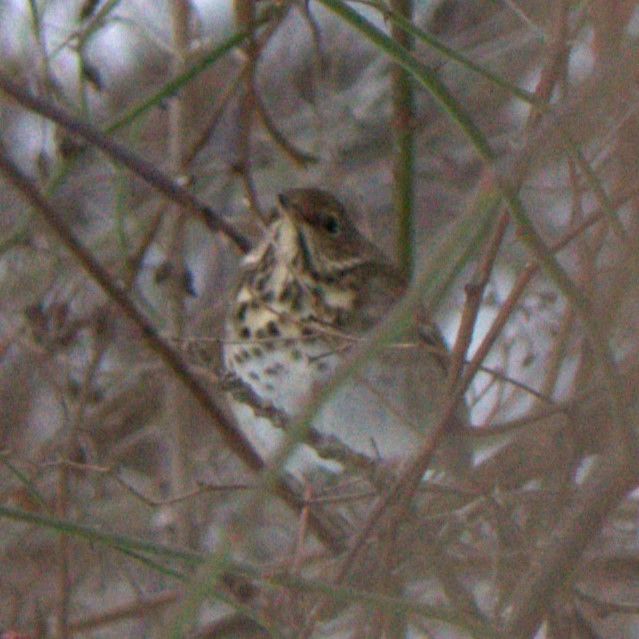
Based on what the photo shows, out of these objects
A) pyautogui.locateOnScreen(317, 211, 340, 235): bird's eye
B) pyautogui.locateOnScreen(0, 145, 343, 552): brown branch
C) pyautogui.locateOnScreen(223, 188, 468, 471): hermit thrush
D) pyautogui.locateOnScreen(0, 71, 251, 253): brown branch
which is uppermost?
pyautogui.locateOnScreen(317, 211, 340, 235): bird's eye

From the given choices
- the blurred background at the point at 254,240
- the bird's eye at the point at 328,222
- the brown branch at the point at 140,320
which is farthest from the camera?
the bird's eye at the point at 328,222

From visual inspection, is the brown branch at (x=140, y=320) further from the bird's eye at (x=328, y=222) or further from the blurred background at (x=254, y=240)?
the bird's eye at (x=328, y=222)


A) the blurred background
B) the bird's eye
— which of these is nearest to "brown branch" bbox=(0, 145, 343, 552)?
the blurred background

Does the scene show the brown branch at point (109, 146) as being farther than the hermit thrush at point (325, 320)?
No

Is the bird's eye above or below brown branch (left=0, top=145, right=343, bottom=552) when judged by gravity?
above

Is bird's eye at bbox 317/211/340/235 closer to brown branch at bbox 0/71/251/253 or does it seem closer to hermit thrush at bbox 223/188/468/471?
hermit thrush at bbox 223/188/468/471

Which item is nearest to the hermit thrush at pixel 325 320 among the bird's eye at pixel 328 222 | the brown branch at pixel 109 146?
the bird's eye at pixel 328 222

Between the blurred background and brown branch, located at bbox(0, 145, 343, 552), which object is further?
brown branch, located at bbox(0, 145, 343, 552)

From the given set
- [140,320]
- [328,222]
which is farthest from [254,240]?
[140,320]

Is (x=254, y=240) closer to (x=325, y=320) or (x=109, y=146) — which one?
(x=325, y=320)
